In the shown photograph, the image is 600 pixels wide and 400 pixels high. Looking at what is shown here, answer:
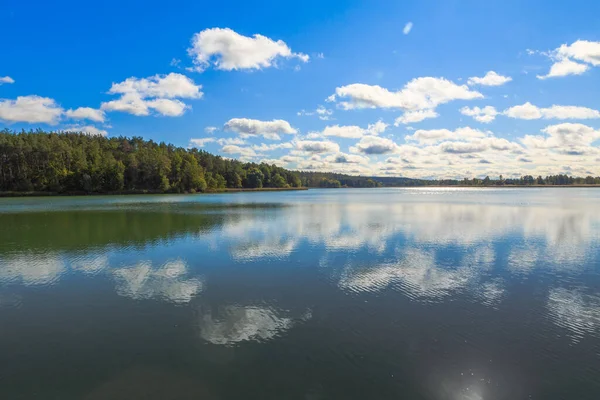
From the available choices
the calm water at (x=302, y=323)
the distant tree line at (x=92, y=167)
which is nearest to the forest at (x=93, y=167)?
the distant tree line at (x=92, y=167)

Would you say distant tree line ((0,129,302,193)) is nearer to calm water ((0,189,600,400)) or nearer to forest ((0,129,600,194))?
forest ((0,129,600,194))

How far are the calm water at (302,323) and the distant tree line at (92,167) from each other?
88.8 m

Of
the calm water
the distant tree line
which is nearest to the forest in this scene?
the distant tree line

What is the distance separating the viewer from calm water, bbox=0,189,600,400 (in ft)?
20.1

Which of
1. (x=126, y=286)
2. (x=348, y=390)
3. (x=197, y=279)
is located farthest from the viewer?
(x=197, y=279)

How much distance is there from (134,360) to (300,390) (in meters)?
3.50

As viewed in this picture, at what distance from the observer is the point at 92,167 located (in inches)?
3797

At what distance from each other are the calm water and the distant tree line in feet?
291

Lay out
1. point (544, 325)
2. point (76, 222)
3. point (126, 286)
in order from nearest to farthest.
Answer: point (544, 325), point (126, 286), point (76, 222)

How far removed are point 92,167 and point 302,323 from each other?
349ft

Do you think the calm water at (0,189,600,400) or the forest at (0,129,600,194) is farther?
the forest at (0,129,600,194)

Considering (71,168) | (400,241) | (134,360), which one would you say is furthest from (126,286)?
(71,168)

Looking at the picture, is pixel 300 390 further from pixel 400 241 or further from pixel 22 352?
pixel 400 241

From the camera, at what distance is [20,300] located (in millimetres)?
10523
